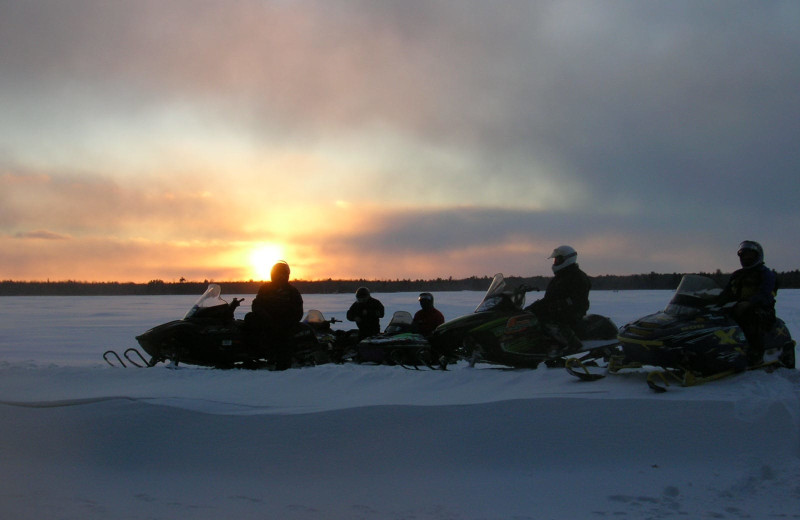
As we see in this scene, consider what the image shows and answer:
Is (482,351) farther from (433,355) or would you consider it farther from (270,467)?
(270,467)

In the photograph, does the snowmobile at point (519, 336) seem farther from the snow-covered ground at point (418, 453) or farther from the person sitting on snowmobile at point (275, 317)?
the person sitting on snowmobile at point (275, 317)

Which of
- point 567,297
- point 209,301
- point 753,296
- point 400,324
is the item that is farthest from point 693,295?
point 209,301

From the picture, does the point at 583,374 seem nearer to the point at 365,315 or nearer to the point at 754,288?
the point at 754,288

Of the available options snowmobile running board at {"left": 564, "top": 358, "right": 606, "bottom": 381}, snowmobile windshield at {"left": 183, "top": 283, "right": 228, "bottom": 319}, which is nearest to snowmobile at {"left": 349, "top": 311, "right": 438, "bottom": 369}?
snowmobile windshield at {"left": 183, "top": 283, "right": 228, "bottom": 319}

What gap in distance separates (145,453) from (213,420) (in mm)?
549

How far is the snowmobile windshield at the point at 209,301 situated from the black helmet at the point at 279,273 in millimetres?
946

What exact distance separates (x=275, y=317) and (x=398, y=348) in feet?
5.80

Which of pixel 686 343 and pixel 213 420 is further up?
pixel 686 343

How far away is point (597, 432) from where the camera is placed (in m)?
4.88

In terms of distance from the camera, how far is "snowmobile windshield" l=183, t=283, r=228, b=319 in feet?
31.3

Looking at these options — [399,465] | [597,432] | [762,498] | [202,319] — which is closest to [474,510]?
[399,465]

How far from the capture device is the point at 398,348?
940cm

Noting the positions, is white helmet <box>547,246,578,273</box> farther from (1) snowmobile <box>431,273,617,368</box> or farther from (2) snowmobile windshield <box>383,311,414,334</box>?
(2) snowmobile windshield <box>383,311,414,334</box>

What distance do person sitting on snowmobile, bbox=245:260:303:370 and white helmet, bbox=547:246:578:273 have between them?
350 centimetres
